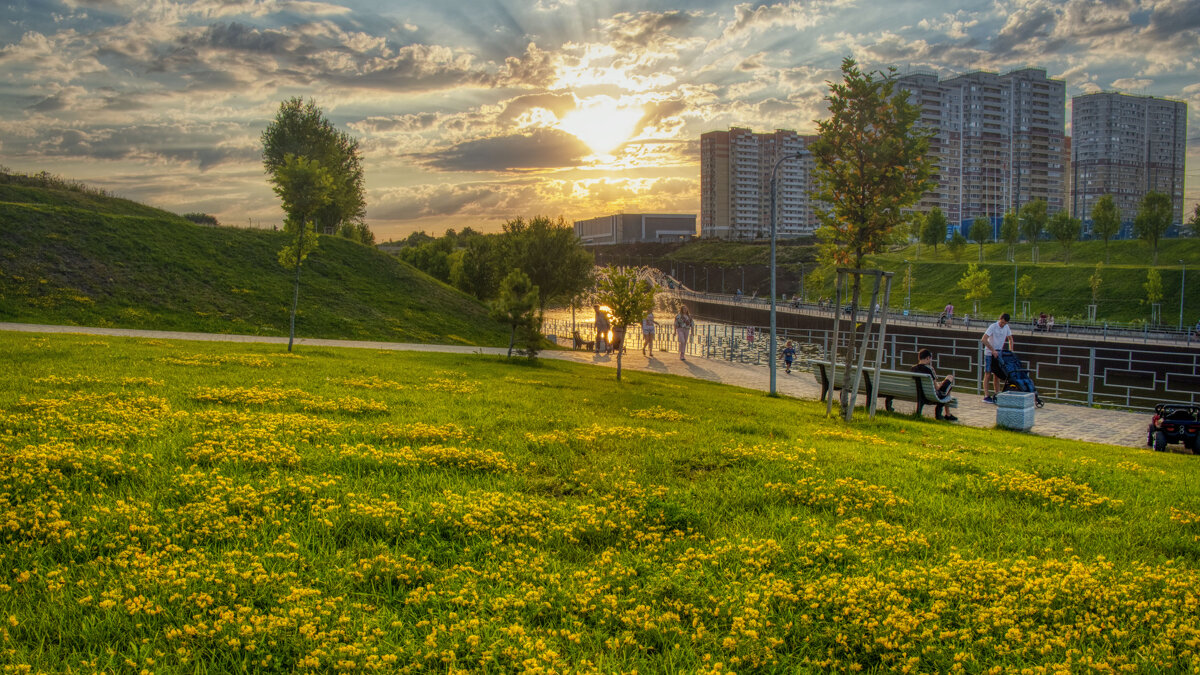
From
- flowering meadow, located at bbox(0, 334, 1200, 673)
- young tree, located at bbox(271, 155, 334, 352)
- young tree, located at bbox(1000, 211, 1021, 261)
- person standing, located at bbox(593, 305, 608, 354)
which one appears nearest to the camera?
flowering meadow, located at bbox(0, 334, 1200, 673)

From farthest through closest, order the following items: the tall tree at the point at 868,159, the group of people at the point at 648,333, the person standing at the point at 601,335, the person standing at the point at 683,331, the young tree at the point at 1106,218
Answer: the young tree at the point at 1106,218
the person standing at the point at 601,335
the group of people at the point at 648,333
the person standing at the point at 683,331
the tall tree at the point at 868,159

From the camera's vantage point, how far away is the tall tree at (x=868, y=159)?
15.2 m

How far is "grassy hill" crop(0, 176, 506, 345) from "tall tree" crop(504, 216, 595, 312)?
441 cm

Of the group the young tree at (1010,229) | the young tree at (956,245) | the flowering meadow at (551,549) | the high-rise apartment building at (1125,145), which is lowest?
the flowering meadow at (551,549)

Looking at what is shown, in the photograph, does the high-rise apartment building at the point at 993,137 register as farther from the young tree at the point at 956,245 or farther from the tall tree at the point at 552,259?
the tall tree at the point at 552,259

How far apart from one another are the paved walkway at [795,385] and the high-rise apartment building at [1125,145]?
539 ft

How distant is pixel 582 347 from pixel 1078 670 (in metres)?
35.8

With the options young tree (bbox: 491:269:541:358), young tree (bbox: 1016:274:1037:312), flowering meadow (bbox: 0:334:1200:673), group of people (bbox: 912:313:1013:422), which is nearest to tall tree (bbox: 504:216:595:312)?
young tree (bbox: 491:269:541:358)

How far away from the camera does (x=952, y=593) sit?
502 cm

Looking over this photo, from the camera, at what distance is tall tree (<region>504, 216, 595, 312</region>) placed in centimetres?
4703

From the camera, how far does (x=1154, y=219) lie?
283ft

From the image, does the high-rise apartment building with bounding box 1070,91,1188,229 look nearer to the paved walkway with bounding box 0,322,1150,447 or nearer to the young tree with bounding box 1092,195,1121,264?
the young tree with bounding box 1092,195,1121,264

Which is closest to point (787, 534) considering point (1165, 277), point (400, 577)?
point (400, 577)

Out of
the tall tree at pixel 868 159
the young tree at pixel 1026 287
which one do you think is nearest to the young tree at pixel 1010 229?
the young tree at pixel 1026 287
